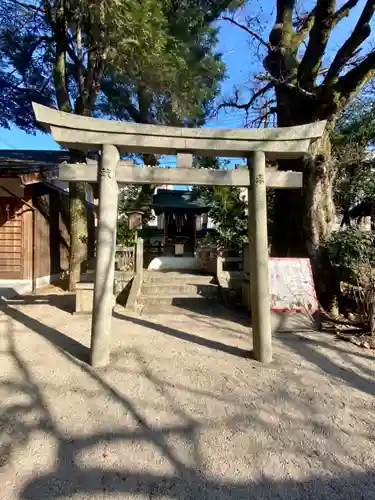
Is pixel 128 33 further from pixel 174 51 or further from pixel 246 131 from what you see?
pixel 246 131

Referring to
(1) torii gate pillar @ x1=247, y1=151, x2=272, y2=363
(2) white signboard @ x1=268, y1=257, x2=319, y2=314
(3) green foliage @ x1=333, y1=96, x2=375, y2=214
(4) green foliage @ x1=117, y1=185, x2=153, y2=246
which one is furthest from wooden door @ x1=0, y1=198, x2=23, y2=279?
(3) green foliage @ x1=333, y1=96, x2=375, y2=214

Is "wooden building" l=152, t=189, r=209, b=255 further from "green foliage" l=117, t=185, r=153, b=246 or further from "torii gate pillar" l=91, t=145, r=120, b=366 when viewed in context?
"torii gate pillar" l=91, t=145, r=120, b=366

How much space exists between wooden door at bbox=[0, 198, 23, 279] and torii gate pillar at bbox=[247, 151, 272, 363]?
23.3 ft

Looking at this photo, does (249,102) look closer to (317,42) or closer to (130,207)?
(317,42)

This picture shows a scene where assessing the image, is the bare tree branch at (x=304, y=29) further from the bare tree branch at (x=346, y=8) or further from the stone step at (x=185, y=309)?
the stone step at (x=185, y=309)

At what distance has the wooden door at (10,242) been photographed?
323 inches

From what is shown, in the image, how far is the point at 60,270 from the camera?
32.8 feet

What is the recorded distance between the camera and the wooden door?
26.9 ft

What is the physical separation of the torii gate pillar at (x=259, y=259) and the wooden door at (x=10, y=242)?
7106mm

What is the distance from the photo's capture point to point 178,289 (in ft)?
22.2

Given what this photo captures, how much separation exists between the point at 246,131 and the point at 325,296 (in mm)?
3765

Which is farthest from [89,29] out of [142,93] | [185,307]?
[185,307]

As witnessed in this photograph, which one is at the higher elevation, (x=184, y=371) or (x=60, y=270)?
(x=60, y=270)

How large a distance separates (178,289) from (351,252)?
358cm
